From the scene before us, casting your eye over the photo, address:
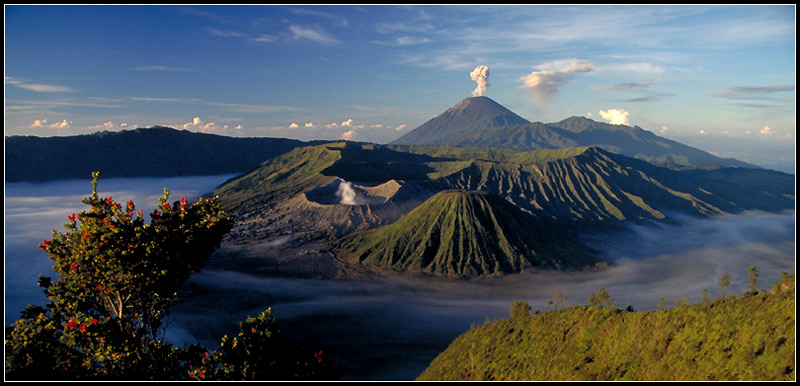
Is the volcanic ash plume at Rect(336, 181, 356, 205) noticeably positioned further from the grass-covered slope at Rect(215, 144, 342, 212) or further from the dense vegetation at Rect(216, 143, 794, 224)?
the dense vegetation at Rect(216, 143, 794, 224)

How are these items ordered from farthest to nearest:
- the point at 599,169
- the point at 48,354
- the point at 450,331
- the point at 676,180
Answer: the point at 676,180, the point at 599,169, the point at 450,331, the point at 48,354

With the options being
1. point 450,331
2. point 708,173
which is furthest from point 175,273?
point 708,173

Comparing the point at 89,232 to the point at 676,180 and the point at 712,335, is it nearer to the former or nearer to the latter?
the point at 712,335

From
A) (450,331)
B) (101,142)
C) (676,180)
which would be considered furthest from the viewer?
(101,142)

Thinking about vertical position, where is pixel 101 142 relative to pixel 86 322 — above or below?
above

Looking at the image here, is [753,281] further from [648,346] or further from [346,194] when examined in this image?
[346,194]

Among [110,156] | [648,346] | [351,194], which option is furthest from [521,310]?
[110,156]
